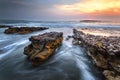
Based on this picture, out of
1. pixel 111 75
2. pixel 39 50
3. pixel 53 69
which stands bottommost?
pixel 53 69

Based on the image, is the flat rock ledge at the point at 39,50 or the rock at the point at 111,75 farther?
the flat rock ledge at the point at 39,50

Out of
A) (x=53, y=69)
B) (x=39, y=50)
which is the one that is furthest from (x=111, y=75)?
(x=39, y=50)

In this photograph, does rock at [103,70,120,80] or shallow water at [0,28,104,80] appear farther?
shallow water at [0,28,104,80]

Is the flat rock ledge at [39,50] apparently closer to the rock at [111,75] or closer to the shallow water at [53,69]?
the shallow water at [53,69]

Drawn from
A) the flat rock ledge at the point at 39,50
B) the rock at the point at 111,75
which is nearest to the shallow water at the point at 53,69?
the flat rock ledge at the point at 39,50

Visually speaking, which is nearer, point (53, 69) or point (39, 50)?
point (53, 69)

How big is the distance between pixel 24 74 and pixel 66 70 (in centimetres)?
317

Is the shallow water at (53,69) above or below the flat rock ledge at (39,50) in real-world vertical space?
below

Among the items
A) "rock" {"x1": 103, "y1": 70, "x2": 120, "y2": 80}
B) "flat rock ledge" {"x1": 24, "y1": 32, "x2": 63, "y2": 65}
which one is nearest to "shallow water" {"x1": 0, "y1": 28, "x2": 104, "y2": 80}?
"flat rock ledge" {"x1": 24, "y1": 32, "x2": 63, "y2": 65}

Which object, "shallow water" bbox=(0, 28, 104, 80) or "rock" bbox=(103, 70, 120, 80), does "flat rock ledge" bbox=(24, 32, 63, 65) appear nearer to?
"shallow water" bbox=(0, 28, 104, 80)

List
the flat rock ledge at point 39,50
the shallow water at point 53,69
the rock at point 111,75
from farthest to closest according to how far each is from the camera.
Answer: the flat rock ledge at point 39,50 → the shallow water at point 53,69 → the rock at point 111,75

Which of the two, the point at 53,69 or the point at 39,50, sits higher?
the point at 39,50

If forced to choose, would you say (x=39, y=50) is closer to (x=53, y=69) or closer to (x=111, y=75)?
(x=53, y=69)

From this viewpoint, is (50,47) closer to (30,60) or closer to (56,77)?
(30,60)
